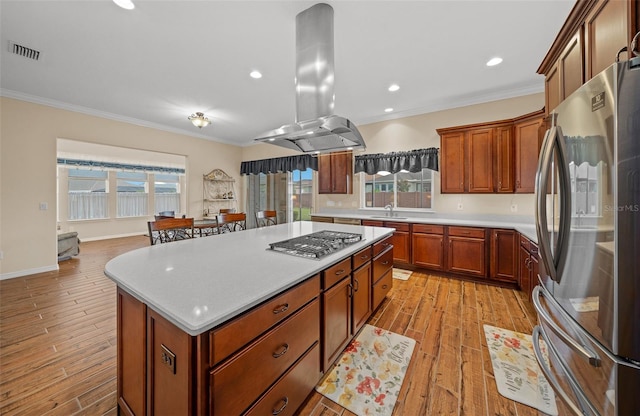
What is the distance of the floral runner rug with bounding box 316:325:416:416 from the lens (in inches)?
60.0

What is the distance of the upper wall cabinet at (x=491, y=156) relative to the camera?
10.6ft

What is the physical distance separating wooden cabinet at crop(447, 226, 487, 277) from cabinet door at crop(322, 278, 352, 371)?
8.27ft

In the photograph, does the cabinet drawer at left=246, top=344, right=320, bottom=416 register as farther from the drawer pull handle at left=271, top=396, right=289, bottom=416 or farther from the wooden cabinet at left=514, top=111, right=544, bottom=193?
the wooden cabinet at left=514, top=111, right=544, bottom=193

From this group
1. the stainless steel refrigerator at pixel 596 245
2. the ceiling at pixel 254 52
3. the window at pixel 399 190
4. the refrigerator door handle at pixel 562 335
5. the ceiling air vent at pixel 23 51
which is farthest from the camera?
the window at pixel 399 190

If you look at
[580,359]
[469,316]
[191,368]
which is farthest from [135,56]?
[469,316]

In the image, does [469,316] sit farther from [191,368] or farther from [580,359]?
[191,368]

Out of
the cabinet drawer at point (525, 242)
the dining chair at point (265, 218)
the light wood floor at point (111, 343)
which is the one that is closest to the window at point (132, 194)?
the light wood floor at point (111, 343)

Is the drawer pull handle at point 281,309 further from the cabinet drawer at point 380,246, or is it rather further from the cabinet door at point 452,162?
the cabinet door at point 452,162

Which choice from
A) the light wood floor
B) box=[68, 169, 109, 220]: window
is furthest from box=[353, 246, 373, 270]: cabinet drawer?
box=[68, 169, 109, 220]: window

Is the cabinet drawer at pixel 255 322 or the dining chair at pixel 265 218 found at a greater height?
the dining chair at pixel 265 218

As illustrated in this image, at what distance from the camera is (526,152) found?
327 centimetres

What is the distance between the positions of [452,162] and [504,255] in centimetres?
159

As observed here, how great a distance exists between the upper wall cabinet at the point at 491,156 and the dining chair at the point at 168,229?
3892mm

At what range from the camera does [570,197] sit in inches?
42.1
